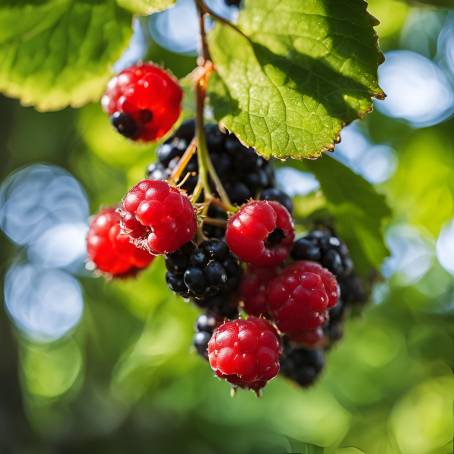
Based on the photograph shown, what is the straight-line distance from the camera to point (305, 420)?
518cm

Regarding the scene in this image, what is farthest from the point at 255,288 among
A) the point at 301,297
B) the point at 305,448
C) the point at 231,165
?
the point at 305,448

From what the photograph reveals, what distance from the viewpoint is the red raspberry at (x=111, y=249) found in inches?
59.9

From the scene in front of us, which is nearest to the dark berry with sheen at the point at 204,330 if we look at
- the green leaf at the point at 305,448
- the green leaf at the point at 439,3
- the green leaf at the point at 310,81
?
the green leaf at the point at 310,81

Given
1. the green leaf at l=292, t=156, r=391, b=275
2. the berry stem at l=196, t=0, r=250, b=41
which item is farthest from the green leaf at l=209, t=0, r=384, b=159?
the green leaf at l=292, t=156, r=391, b=275

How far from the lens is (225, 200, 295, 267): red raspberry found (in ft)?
4.35

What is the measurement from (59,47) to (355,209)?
33.7 inches

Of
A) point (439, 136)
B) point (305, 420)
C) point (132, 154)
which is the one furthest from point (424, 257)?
point (132, 154)

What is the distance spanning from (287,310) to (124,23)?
78cm

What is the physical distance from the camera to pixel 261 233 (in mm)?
1316

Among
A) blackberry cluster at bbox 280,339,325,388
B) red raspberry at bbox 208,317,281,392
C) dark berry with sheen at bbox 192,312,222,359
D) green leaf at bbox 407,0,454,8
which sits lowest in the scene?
blackberry cluster at bbox 280,339,325,388

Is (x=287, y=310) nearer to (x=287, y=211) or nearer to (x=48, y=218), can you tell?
(x=287, y=211)

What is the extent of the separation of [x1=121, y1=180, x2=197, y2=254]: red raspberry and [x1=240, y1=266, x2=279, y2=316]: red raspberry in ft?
0.67

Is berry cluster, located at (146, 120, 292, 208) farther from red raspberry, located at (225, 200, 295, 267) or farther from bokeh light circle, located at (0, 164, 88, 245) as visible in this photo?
bokeh light circle, located at (0, 164, 88, 245)

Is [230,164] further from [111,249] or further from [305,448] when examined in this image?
[305,448]
